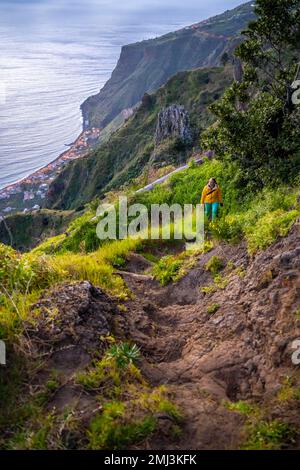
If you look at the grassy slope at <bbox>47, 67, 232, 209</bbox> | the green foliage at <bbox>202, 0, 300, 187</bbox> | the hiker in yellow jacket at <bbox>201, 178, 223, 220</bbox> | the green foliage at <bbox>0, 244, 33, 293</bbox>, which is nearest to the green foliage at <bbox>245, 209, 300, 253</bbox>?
the green foliage at <bbox>202, 0, 300, 187</bbox>

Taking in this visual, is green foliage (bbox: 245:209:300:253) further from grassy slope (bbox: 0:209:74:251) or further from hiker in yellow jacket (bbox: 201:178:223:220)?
grassy slope (bbox: 0:209:74:251)

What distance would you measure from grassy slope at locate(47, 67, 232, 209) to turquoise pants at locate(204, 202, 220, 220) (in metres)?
66.5

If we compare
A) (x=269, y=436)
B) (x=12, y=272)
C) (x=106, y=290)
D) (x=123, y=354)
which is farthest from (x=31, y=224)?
(x=269, y=436)

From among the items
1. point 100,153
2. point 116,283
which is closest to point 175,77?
point 100,153

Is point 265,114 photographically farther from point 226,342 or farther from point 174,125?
point 174,125

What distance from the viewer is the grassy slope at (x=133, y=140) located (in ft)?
284

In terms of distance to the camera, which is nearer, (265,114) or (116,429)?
(116,429)

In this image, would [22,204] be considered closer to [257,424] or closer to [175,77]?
[175,77]

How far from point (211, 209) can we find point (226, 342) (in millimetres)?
7329

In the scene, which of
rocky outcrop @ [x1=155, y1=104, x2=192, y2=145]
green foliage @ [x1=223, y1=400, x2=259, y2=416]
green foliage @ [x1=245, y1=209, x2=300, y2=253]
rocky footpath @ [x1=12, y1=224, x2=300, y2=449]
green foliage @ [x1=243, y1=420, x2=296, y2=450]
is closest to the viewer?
green foliage @ [x1=243, y1=420, x2=296, y2=450]

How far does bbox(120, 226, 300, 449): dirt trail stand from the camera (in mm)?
4852

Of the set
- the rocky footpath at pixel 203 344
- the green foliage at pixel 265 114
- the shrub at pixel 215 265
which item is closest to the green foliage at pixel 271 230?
the rocky footpath at pixel 203 344

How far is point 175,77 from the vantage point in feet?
332

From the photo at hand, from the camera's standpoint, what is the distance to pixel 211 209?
13297 millimetres
